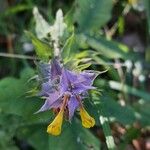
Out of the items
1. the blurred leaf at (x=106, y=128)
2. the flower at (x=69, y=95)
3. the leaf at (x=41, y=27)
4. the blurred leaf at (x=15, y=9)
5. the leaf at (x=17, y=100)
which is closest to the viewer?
the flower at (x=69, y=95)

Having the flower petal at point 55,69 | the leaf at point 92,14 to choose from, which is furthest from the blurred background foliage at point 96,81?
the flower petal at point 55,69

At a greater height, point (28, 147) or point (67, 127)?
point (67, 127)

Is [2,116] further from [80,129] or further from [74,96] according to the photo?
[74,96]

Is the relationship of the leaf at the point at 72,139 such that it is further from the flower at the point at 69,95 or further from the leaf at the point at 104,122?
the flower at the point at 69,95

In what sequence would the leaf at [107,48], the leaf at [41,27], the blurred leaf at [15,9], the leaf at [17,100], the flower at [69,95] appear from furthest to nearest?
the blurred leaf at [15,9]
the leaf at [107,48]
the leaf at [41,27]
the leaf at [17,100]
the flower at [69,95]

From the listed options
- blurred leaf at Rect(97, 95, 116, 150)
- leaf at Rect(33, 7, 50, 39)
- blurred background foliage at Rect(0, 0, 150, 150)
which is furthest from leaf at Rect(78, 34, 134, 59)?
blurred leaf at Rect(97, 95, 116, 150)

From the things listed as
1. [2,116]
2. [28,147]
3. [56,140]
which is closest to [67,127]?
[56,140]

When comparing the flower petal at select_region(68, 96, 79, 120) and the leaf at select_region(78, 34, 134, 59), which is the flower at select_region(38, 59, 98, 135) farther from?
the leaf at select_region(78, 34, 134, 59)
